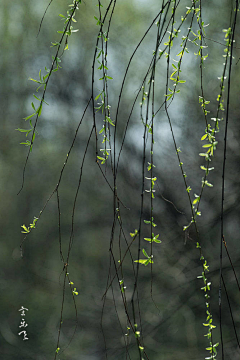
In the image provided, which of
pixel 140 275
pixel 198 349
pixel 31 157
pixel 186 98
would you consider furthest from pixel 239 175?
pixel 31 157

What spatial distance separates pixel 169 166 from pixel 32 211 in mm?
696

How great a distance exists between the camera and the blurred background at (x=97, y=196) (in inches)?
65.3

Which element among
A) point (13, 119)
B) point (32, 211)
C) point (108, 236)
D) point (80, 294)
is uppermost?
point (13, 119)

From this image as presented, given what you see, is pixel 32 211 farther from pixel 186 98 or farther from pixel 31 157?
pixel 186 98

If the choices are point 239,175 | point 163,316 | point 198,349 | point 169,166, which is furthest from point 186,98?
point 198,349

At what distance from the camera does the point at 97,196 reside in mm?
1700

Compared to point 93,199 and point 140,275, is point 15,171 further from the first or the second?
point 140,275

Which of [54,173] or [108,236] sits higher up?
[54,173]

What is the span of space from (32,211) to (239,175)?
103 cm

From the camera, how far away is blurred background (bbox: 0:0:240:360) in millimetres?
1659

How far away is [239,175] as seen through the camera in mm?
1750

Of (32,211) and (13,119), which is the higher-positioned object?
(13,119)

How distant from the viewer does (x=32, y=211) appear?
1.67 meters

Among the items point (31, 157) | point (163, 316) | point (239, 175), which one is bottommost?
point (163, 316)
